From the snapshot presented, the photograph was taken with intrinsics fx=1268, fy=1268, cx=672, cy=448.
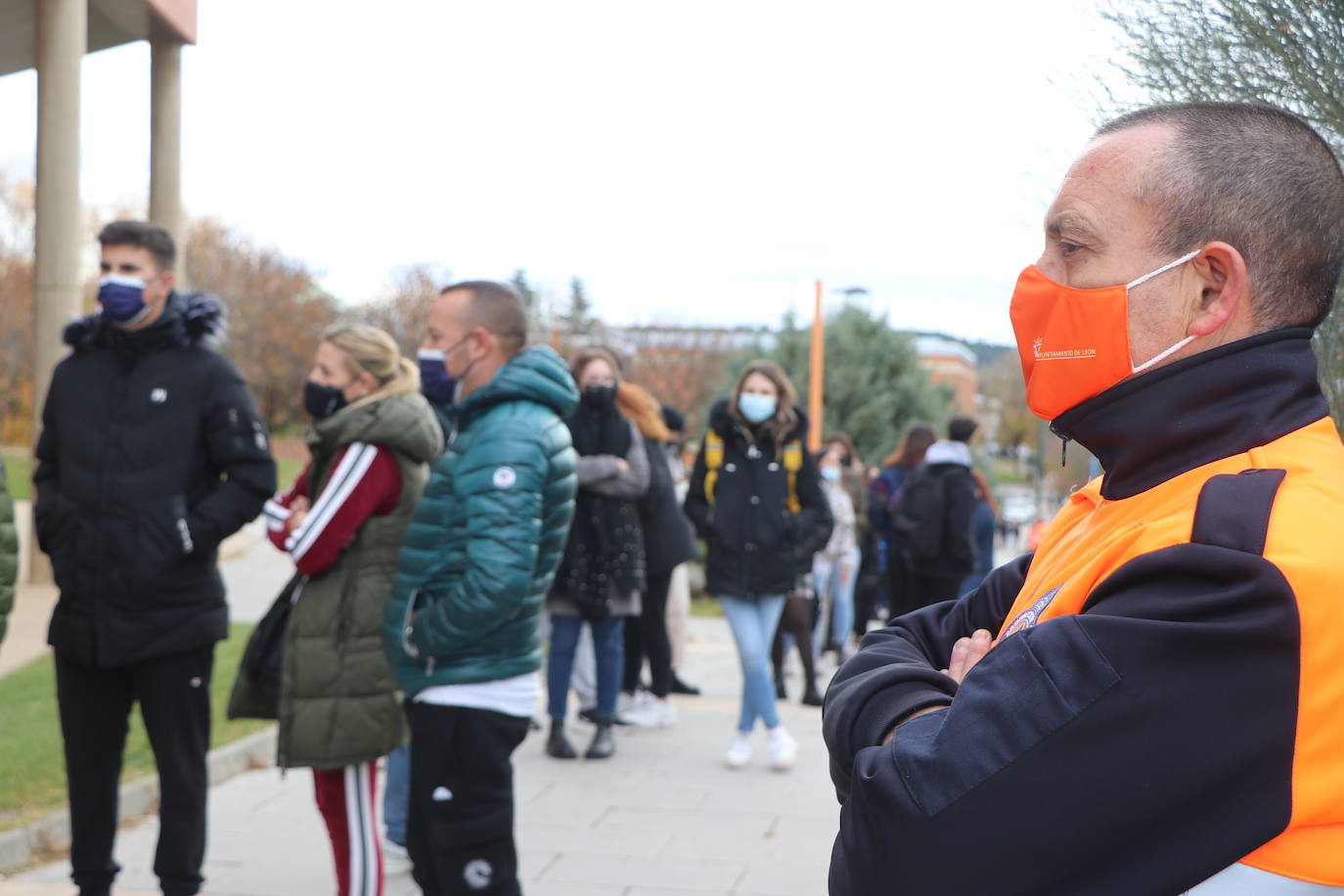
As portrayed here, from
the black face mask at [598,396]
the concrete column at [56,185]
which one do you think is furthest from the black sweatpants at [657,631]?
the concrete column at [56,185]

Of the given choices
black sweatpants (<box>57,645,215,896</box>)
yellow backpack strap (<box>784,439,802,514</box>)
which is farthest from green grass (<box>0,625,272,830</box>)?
yellow backpack strap (<box>784,439,802,514</box>)

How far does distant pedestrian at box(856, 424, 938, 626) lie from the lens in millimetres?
9086

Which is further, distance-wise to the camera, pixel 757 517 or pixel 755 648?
pixel 757 517

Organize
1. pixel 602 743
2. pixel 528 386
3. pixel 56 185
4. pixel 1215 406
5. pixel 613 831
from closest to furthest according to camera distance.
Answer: pixel 1215 406, pixel 528 386, pixel 613 831, pixel 602 743, pixel 56 185

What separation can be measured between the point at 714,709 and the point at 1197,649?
24.8 feet

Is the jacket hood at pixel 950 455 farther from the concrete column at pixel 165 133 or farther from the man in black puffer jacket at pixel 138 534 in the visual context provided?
the concrete column at pixel 165 133

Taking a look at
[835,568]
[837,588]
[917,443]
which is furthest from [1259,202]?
[837,588]

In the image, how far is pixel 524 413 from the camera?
396cm

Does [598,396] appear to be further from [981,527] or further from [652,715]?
[981,527]

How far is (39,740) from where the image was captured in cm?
653

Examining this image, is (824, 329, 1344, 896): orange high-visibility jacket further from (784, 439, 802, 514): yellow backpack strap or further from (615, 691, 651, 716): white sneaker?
(615, 691, 651, 716): white sneaker

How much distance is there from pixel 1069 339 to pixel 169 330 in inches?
142

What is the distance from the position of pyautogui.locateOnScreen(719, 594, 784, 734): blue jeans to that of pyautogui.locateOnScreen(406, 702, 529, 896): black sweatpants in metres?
3.14

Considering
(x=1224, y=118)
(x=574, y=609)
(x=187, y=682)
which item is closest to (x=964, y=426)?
(x=574, y=609)
